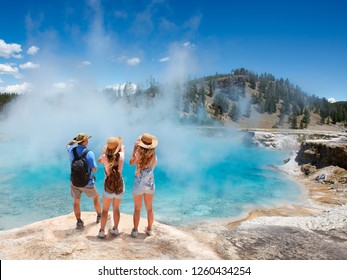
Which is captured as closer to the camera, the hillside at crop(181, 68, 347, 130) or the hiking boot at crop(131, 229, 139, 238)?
the hiking boot at crop(131, 229, 139, 238)

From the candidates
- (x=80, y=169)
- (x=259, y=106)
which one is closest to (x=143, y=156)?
(x=80, y=169)

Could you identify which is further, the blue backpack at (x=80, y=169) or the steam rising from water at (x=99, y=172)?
the steam rising from water at (x=99, y=172)

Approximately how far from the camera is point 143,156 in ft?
15.6

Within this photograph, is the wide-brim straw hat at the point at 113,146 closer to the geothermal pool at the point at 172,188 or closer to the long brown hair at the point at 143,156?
the long brown hair at the point at 143,156

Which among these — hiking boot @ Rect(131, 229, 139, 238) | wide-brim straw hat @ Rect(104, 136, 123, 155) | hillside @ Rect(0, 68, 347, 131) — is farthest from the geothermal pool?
hillside @ Rect(0, 68, 347, 131)

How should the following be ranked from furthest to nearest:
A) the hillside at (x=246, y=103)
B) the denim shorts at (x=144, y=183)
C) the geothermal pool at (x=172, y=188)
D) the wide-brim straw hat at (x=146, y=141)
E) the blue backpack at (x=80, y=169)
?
1. the hillside at (x=246, y=103)
2. the geothermal pool at (x=172, y=188)
3. the blue backpack at (x=80, y=169)
4. the denim shorts at (x=144, y=183)
5. the wide-brim straw hat at (x=146, y=141)

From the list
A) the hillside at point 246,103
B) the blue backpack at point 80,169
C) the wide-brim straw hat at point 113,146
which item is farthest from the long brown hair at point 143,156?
the hillside at point 246,103

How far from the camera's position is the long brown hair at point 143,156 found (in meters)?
4.75

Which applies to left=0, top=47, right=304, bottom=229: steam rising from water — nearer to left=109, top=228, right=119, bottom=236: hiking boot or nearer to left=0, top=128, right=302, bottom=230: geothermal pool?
left=0, top=128, right=302, bottom=230: geothermal pool

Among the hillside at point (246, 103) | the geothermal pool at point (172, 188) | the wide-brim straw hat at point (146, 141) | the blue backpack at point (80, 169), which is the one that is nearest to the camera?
the wide-brim straw hat at point (146, 141)

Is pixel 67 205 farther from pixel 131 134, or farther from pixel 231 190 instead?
pixel 131 134

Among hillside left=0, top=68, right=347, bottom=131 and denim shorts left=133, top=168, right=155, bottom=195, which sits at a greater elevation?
hillside left=0, top=68, right=347, bottom=131

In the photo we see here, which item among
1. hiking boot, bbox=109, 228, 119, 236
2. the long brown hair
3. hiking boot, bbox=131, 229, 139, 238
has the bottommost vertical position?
hiking boot, bbox=131, 229, 139, 238

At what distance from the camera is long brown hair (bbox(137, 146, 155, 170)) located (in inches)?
187
